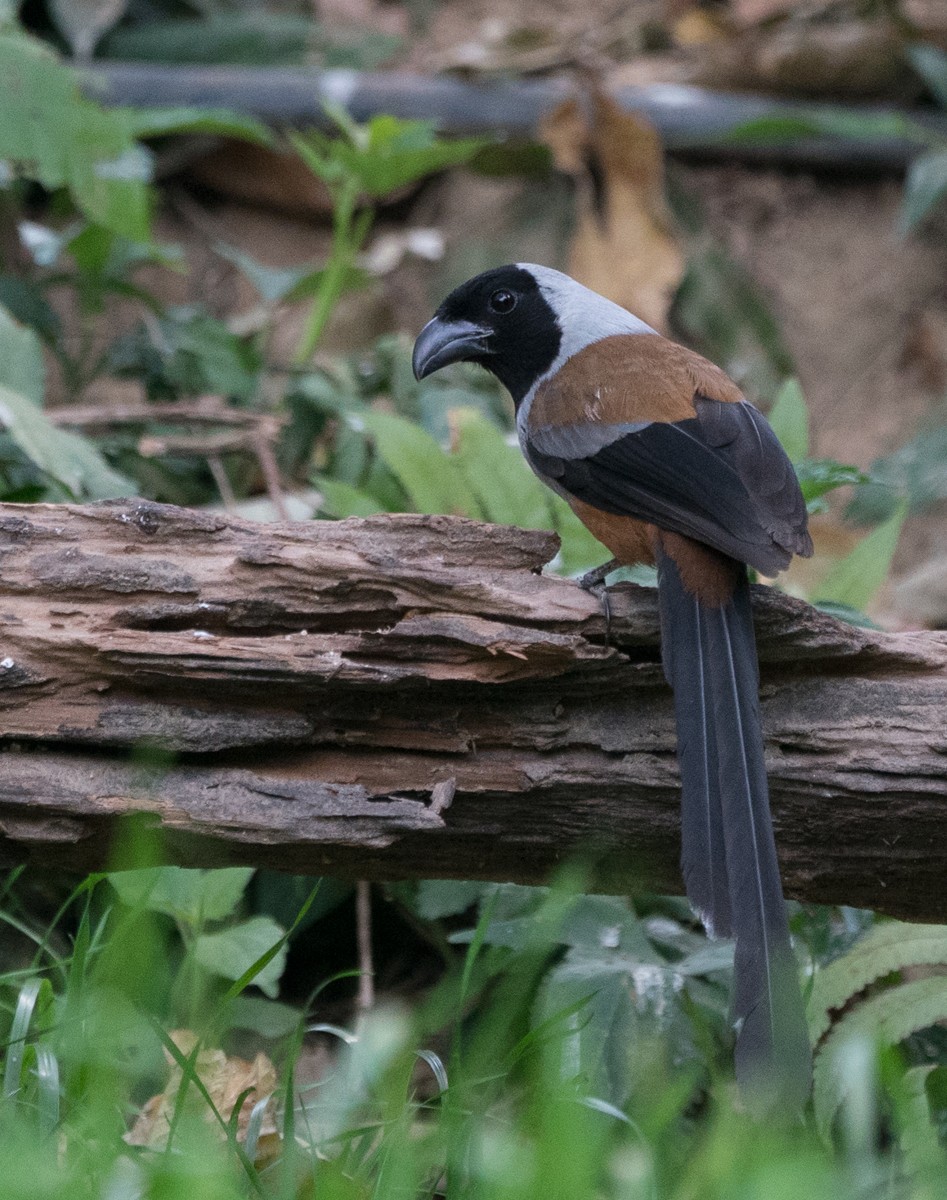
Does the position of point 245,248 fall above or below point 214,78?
below

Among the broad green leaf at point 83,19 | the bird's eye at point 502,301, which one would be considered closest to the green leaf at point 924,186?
the bird's eye at point 502,301

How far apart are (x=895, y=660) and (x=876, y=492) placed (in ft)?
6.15

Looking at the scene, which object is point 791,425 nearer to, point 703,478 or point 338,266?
point 703,478

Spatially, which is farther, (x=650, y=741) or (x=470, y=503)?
(x=470, y=503)

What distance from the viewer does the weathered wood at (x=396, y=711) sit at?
7.62 feet

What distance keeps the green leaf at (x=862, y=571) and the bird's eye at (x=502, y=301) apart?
1.05 m

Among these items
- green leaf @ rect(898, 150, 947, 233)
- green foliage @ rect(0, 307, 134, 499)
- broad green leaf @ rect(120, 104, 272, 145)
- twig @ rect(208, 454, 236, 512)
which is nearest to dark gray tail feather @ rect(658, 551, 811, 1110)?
green foliage @ rect(0, 307, 134, 499)

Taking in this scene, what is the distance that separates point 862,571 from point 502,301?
112 cm

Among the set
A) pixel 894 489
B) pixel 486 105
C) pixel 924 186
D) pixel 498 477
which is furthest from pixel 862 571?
pixel 486 105

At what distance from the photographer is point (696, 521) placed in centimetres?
258

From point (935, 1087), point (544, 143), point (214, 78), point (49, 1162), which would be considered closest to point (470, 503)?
point (935, 1087)

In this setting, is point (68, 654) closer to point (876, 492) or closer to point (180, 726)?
point (180, 726)

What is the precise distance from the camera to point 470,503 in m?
3.64

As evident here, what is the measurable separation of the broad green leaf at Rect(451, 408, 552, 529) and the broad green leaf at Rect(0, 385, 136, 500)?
914mm
